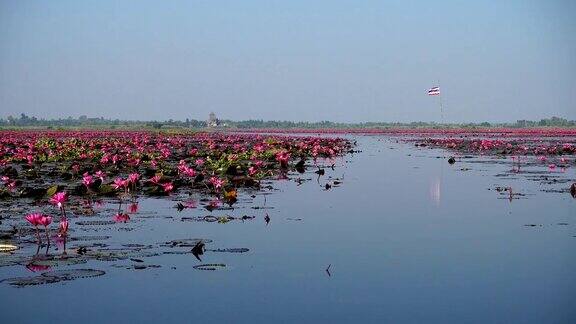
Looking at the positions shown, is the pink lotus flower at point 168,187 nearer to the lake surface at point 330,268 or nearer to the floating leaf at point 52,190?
the lake surface at point 330,268

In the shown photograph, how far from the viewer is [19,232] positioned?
8227mm

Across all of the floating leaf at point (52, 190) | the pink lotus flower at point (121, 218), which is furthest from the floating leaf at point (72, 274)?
the floating leaf at point (52, 190)

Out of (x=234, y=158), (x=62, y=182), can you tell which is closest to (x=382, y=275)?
(x=62, y=182)

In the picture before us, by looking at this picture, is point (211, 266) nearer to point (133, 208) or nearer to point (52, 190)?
point (133, 208)

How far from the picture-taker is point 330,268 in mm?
6664

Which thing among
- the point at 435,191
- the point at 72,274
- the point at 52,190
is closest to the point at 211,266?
the point at 72,274

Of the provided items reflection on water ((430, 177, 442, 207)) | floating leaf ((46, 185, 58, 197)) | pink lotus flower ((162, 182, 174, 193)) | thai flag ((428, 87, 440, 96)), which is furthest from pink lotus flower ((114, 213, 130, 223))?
thai flag ((428, 87, 440, 96))

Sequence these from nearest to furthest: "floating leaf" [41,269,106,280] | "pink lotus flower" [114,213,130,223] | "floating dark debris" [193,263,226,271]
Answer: "floating leaf" [41,269,106,280] < "floating dark debris" [193,263,226,271] < "pink lotus flower" [114,213,130,223]

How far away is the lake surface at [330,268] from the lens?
17.2 feet

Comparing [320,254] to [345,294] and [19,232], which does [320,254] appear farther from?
[19,232]

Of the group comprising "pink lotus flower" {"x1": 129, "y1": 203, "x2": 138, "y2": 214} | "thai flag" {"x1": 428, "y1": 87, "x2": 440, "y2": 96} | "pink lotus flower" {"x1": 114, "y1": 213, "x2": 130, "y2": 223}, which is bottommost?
"pink lotus flower" {"x1": 129, "y1": 203, "x2": 138, "y2": 214}

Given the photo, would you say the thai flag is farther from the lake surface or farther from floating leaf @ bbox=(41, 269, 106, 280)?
floating leaf @ bbox=(41, 269, 106, 280)

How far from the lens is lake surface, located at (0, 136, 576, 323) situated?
5.24m

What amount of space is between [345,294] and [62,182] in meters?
10.8
